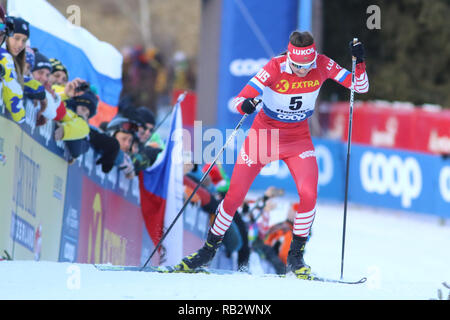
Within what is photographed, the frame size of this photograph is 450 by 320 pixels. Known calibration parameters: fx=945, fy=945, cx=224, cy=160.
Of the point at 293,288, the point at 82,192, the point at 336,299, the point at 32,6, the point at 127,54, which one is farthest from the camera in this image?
the point at 127,54

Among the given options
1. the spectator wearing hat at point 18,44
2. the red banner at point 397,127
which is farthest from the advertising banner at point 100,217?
the red banner at point 397,127

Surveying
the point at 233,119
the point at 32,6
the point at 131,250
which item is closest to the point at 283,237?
the point at 131,250

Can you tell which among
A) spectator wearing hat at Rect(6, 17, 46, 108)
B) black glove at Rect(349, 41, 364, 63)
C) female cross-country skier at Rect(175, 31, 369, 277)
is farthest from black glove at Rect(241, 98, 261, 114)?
spectator wearing hat at Rect(6, 17, 46, 108)

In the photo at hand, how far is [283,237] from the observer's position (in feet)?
33.4

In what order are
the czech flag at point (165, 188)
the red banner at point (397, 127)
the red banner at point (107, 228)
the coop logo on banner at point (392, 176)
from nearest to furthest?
the red banner at point (107, 228) < the czech flag at point (165, 188) < the coop logo on banner at point (392, 176) < the red banner at point (397, 127)

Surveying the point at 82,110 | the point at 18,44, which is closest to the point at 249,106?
the point at 18,44

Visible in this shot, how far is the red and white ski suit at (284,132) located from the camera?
6.97 meters

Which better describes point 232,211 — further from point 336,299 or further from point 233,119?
point 233,119

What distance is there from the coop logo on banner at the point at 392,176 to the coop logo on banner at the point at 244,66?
260 centimetres

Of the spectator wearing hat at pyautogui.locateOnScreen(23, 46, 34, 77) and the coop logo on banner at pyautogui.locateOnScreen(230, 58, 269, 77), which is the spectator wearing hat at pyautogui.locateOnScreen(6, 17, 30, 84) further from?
the coop logo on banner at pyautogui.locateOnScreen(230, 58, 269, 77)

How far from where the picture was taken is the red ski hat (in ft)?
22.4

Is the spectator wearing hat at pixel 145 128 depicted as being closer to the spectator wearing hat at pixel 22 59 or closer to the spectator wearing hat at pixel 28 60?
the spectator wearing hat at pixel 28 60
